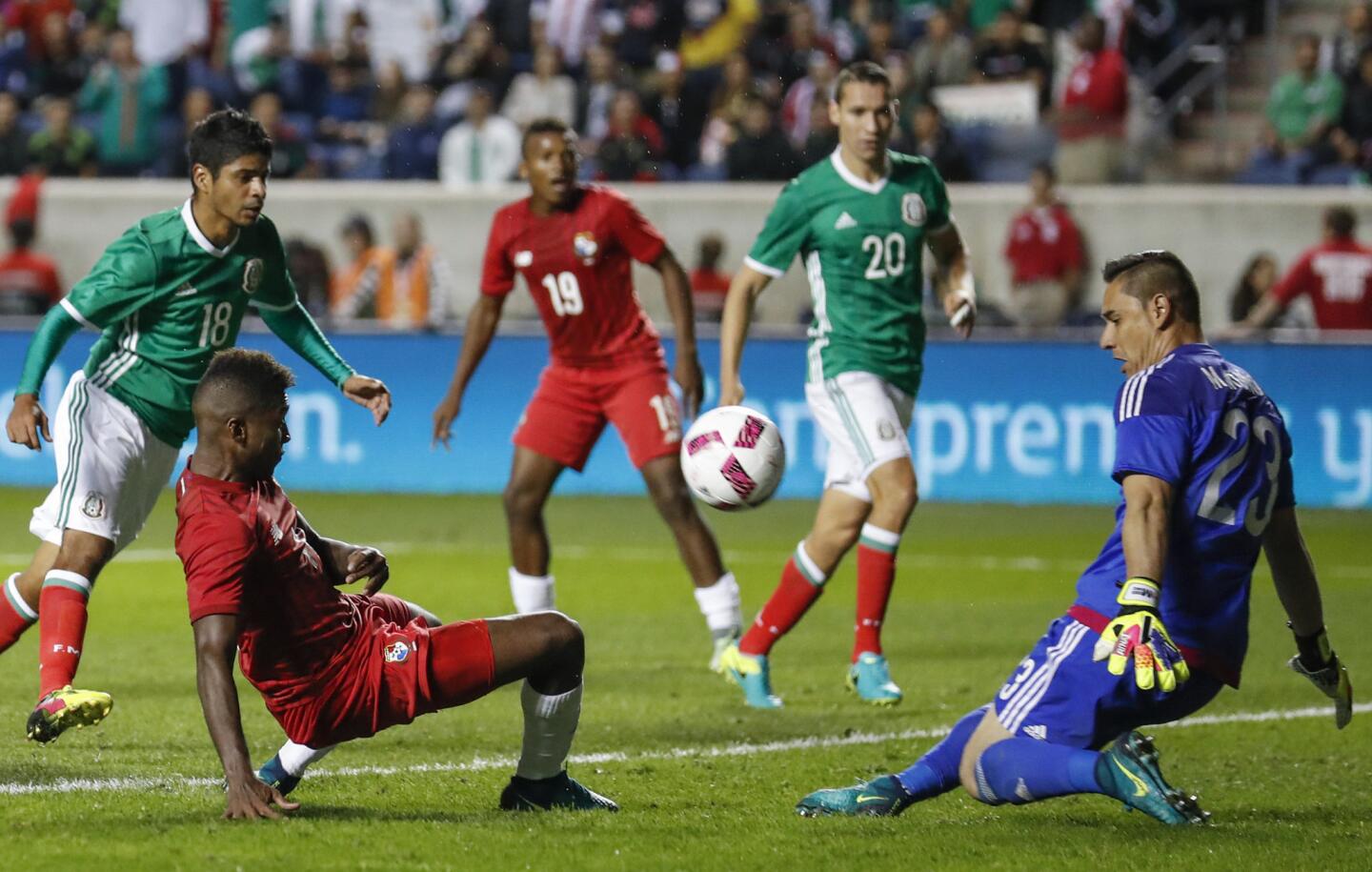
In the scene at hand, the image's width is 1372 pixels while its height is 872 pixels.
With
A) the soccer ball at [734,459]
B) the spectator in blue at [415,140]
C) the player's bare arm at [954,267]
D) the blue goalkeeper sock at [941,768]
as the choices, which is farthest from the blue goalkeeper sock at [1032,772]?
the spectator in blue at [415,140]

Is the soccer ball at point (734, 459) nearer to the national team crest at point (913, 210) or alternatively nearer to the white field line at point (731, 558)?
the national team crest at point (913, 210)

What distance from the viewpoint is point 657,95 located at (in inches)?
776

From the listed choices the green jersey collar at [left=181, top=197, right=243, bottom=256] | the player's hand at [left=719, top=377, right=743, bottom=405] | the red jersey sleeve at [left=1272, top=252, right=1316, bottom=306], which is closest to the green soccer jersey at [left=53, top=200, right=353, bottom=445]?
the green jersey collar at [left=181, top=197, right=243, bottom=256]

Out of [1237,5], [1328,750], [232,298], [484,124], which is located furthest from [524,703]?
[1237,5]

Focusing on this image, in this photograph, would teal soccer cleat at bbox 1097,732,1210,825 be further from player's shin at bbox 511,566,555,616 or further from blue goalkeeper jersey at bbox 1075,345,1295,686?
player's shin at bbox 511,566,555,616

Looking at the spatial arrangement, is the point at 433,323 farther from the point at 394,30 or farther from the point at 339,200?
the point at 394,30

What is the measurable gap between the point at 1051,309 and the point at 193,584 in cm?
1378

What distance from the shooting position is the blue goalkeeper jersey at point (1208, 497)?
509 cm

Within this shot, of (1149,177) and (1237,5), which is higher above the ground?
(1237,5)

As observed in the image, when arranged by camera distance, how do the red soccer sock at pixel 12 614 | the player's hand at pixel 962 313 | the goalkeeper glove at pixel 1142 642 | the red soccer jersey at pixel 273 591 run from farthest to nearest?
the player's hand at pixel 962 313
the red soccer sock at pixel 12 614
the red soccer jersey at pixel 273 591
the goalkeeper glove at pixel 1142 642

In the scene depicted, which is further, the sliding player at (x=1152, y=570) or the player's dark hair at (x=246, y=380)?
the player's dark hair at (x=246, y=380)

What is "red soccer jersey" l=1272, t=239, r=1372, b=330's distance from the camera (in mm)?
16156

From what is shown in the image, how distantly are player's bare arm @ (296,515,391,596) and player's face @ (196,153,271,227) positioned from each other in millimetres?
1679

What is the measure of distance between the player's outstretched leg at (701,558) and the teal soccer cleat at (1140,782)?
11.1 feet
